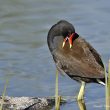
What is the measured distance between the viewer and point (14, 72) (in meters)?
9.82

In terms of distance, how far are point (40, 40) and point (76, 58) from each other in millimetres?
2312

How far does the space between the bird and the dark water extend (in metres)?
0.27

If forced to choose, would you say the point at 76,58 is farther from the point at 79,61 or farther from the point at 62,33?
the point at 62,33

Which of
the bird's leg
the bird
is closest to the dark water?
the bird's leg

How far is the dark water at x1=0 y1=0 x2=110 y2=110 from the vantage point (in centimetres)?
914

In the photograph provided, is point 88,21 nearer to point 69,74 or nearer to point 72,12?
point 72,12

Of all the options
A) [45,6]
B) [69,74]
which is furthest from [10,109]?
[45,6]

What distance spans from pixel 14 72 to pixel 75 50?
128 centimetres

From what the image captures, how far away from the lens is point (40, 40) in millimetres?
11000

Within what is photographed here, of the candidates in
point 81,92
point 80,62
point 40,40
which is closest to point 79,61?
point 80,62

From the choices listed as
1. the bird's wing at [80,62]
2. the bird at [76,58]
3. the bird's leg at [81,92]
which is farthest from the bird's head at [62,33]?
the bird's leg at [81,92]

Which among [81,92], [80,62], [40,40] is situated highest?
[40,40]

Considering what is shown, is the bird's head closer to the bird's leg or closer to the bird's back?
the bird's back

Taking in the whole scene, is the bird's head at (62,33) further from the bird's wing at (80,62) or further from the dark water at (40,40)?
the dark water at (40,40)
